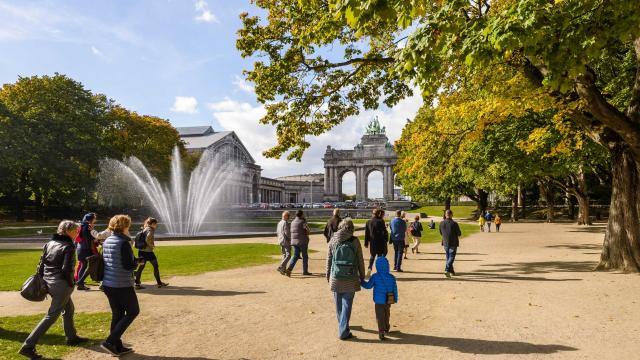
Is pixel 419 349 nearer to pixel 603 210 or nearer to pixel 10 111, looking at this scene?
pixel 10 111

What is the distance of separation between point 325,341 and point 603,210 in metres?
57.8

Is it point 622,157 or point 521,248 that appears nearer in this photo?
point 622,157

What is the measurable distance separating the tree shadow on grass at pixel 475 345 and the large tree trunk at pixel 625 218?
8.61m

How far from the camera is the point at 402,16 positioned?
254 inches

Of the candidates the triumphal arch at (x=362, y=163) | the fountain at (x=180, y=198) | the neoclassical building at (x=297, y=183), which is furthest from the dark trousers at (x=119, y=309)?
the triumphal arch at (x=362, y=163)

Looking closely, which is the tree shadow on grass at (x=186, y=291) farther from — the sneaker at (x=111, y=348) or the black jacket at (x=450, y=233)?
the black jacket at (x=450, y=233)

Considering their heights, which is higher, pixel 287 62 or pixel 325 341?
pixel 287 62

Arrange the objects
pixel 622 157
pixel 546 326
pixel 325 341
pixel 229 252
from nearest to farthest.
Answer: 1. pixel 325 341
2. pixel 546 326
3. pixel 622 157
4. pixel 229 252

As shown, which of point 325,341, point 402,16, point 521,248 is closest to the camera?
point 402,16

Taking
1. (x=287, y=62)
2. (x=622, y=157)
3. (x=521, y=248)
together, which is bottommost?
(x=521, y=248)

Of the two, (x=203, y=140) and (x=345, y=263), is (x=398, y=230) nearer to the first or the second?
(x=345, y=263)

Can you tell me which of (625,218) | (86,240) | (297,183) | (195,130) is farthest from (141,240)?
(297,183)

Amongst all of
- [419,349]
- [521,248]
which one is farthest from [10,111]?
[419,349]

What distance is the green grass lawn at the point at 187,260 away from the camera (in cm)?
1387
